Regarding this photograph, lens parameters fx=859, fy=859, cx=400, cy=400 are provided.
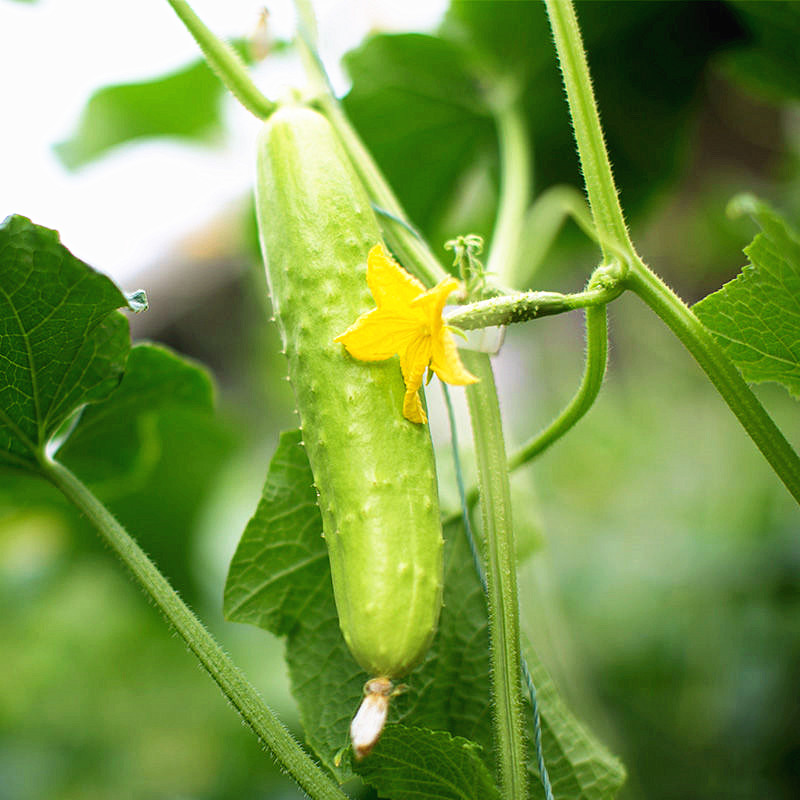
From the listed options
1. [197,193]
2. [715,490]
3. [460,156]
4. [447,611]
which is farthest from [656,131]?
[197,193]

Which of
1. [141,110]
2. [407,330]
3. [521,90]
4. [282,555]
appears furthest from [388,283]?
[141,110]

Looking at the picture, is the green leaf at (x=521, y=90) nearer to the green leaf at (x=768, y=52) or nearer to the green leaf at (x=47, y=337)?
the green leaf at (x=768, y=52)

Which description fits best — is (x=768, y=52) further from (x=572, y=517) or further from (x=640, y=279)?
(x=572, y=517)

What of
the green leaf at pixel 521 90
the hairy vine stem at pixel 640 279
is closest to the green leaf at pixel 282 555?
the hairy vine stem at pixel 640 279

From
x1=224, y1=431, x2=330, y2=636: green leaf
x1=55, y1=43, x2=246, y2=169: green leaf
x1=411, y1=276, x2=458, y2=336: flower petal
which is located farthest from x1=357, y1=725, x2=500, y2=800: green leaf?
x1=55, y1=43, x2=246, y2=169: green leaf

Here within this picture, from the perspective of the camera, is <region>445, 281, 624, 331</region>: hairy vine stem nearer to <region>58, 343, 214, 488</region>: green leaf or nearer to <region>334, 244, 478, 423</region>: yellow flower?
<region>334, 244, 478, 423</region>: yellow flower

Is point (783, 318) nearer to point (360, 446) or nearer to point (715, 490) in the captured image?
point (360, 446)

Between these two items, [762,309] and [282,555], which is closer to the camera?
[762,309]
